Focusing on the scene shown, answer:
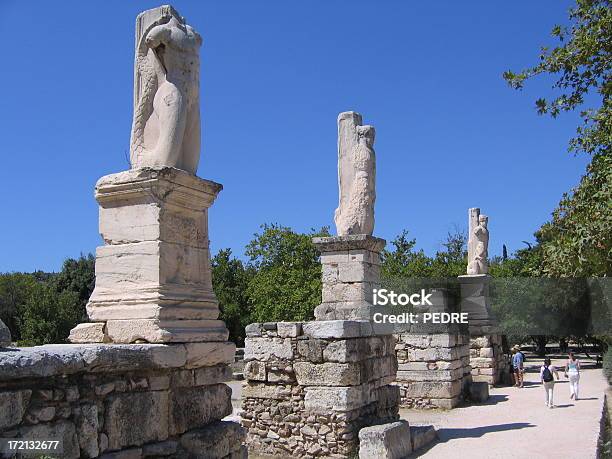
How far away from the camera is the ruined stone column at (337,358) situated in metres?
8.72

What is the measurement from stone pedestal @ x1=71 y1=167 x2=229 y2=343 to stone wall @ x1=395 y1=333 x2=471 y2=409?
9239 millimetres

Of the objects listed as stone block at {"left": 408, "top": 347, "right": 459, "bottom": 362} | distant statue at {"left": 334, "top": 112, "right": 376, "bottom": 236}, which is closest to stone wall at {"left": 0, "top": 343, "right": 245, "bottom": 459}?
distant statue at {"left": 334, "top": 112, "right": 376, "bottom": 236}

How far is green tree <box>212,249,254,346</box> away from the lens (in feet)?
106

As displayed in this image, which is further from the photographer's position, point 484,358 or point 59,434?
point 484,358

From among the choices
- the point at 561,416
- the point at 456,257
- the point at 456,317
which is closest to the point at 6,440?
the point at 561,416

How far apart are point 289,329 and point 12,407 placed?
573 centimetres

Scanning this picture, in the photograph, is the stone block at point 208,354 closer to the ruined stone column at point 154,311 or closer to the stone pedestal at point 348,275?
the ruined stone column at point 154,311

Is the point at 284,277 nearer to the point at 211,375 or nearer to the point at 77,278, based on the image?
the point at 77,278

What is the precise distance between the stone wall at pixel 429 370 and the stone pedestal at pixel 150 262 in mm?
9239

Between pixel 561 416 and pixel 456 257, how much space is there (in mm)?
24531

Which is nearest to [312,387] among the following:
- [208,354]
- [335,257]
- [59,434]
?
[335,257]

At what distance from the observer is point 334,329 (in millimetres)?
8734

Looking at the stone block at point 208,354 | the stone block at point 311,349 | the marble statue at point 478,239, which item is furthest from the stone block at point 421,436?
the marble statue at point 478,239

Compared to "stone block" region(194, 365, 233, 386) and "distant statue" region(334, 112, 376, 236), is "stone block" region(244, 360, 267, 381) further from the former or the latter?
"stone block" region(194, 365, 233, 386)
